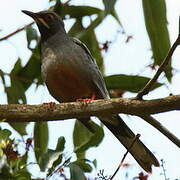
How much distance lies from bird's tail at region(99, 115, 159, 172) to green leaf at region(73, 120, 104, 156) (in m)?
0.15

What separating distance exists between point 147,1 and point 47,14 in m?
1.52

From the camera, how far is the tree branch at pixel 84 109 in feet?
11.2

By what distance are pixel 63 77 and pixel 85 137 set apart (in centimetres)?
61

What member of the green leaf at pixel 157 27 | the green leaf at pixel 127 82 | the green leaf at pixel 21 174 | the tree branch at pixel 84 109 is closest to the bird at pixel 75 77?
the green leaf at pixel 127 82

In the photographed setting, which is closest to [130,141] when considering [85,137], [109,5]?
[85,137]

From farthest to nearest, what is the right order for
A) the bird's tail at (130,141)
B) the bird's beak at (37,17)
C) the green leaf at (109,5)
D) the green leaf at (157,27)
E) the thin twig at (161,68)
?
the bird's beak at (37,17)
the bird's tail at (130,141)
the green leaf at (157,27)
the green leaf at (109,5)
the thin twig at (161,68)

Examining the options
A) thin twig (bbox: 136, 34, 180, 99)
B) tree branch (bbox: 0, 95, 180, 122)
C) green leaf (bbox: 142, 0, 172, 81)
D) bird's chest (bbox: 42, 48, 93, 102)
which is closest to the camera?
thin twig (bbox: 136, 34, 180, 99)

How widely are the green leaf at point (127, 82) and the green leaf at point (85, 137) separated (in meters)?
0.41

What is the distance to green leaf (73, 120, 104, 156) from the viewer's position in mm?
3973

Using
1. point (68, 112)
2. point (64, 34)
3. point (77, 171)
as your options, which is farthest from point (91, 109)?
point (64, 34)

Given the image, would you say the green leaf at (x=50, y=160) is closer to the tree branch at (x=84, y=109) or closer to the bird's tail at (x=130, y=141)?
the tree branch at (x=84, y=109)

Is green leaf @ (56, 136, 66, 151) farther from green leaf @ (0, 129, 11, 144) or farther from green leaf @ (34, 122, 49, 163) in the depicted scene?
green leaf @ (34, 122, 49, 163)

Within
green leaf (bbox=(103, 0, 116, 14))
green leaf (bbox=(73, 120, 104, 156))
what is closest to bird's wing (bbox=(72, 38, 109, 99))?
green leaf (bbox=(73, 120, 104, 156))

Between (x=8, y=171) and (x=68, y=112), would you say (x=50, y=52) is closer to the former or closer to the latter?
(x=68, y=112)
